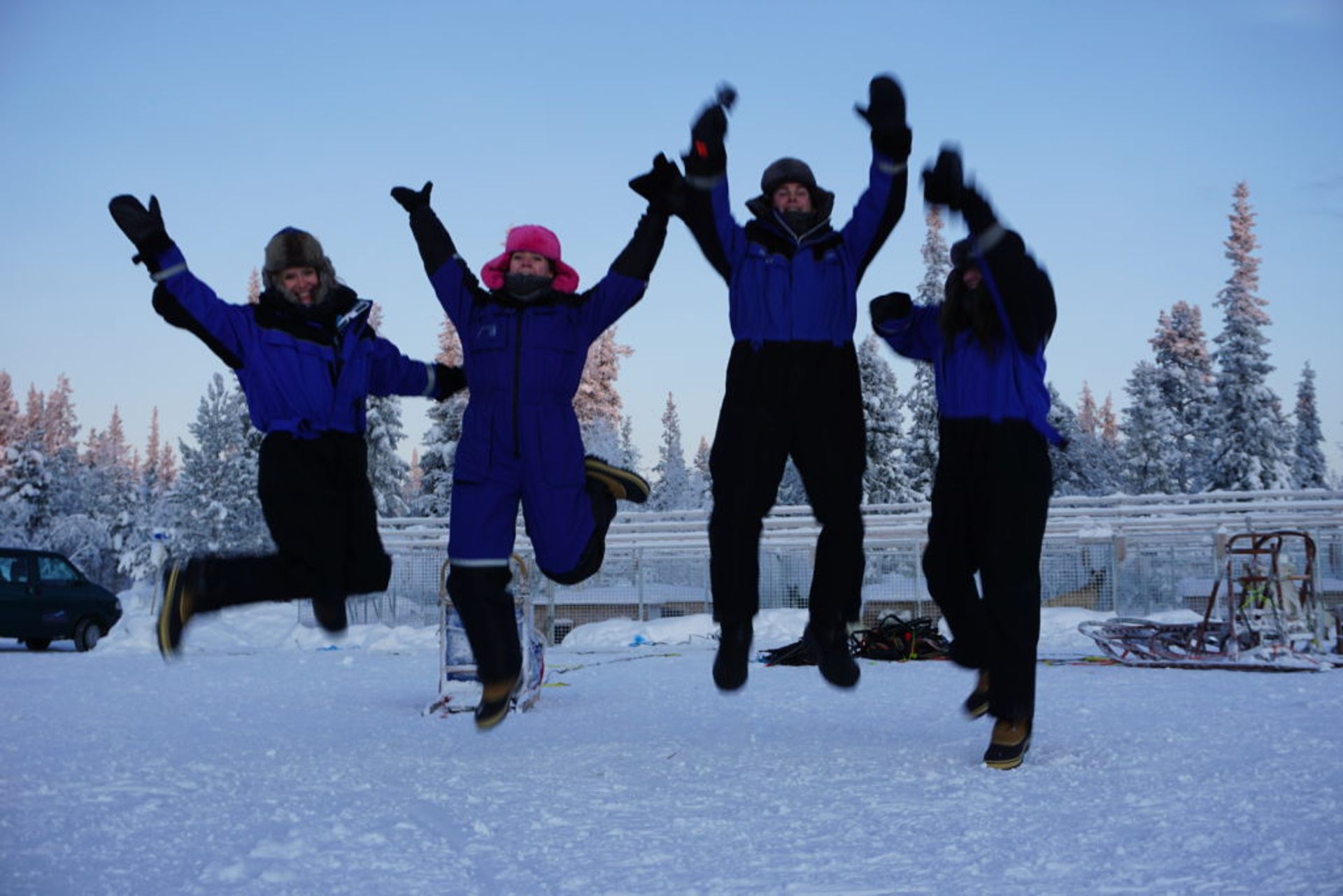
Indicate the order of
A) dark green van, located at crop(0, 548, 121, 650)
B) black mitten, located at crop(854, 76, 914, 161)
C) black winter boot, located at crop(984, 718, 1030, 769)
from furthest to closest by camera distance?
dark green van, located at crop(0, 548, 121, 650)
black winter boot, located at crop(984, 718, 1030, 769)
black mitten, located at crop(854, 76, 914, 161)

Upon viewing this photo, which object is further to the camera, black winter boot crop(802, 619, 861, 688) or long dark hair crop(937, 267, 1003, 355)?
long dark hair crop(937, 267, 1003, 355)

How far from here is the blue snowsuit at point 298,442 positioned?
4.99 meters

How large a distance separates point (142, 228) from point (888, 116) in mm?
3099

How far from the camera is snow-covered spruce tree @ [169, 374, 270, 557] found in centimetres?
3706

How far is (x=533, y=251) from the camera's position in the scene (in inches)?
202

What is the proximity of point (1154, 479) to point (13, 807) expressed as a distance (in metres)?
42.4

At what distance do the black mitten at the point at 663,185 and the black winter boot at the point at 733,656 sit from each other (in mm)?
1751

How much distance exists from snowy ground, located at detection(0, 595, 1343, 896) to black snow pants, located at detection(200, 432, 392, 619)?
1.12 m

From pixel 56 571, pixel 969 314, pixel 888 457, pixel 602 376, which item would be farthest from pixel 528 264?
pixel 888 457

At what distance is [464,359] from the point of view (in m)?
5.13

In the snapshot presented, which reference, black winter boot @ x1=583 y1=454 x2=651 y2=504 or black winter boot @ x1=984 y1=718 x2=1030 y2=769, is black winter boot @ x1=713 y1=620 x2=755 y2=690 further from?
black winter boot @ x1=984 y1=718 x2=1030 y2=769

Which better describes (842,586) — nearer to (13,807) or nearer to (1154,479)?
(13,807)

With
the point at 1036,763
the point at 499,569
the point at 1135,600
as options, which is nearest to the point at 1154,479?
the point at 1135,600

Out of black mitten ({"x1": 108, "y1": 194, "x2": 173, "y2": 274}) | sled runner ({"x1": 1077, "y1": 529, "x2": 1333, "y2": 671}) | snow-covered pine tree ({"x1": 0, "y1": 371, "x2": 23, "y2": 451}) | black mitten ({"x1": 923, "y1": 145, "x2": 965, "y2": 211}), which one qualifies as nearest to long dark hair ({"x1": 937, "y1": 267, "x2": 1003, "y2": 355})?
black mitten ({"x1": 923, "y1": 145, "x2": 965, "y2": 211})
